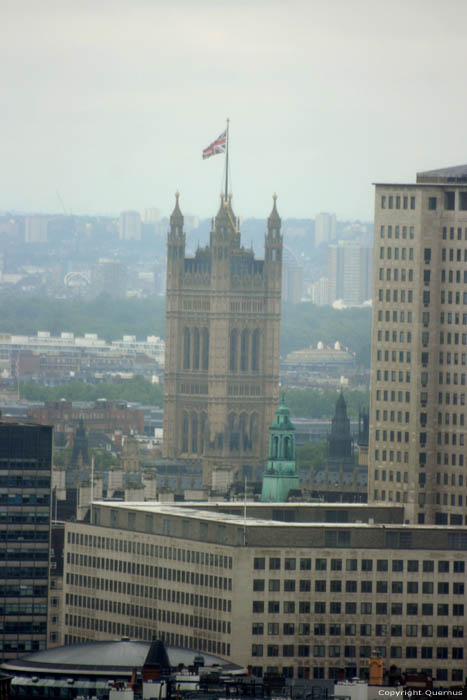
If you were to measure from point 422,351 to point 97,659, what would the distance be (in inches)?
2326

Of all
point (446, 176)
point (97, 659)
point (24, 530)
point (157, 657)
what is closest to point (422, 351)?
point (446, 176)

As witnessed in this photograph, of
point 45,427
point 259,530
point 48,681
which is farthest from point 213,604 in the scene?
point 48,681

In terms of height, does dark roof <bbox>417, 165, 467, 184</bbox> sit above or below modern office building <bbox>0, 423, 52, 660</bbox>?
above

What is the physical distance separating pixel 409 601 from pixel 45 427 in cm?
2135

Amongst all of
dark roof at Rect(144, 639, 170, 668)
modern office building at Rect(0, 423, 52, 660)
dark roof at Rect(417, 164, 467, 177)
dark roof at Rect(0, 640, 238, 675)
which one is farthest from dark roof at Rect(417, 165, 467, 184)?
dark roof at Rect(144, 639, 170, 668)

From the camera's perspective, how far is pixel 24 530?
559 feet

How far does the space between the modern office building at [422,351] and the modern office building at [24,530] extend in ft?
91.0

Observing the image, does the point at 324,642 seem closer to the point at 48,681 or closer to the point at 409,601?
the point at 409,601

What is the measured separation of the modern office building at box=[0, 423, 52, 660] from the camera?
169375 millimetres

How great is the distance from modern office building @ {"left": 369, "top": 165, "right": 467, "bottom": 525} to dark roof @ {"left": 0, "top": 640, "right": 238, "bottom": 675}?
52.4 metres

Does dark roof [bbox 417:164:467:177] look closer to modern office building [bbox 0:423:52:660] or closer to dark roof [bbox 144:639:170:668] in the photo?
modern office building [bbox 0:423:52:660]

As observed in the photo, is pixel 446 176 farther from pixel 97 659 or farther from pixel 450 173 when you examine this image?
pixel 97 659

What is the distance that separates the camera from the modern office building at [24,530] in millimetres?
169375

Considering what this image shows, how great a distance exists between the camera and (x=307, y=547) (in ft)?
531
